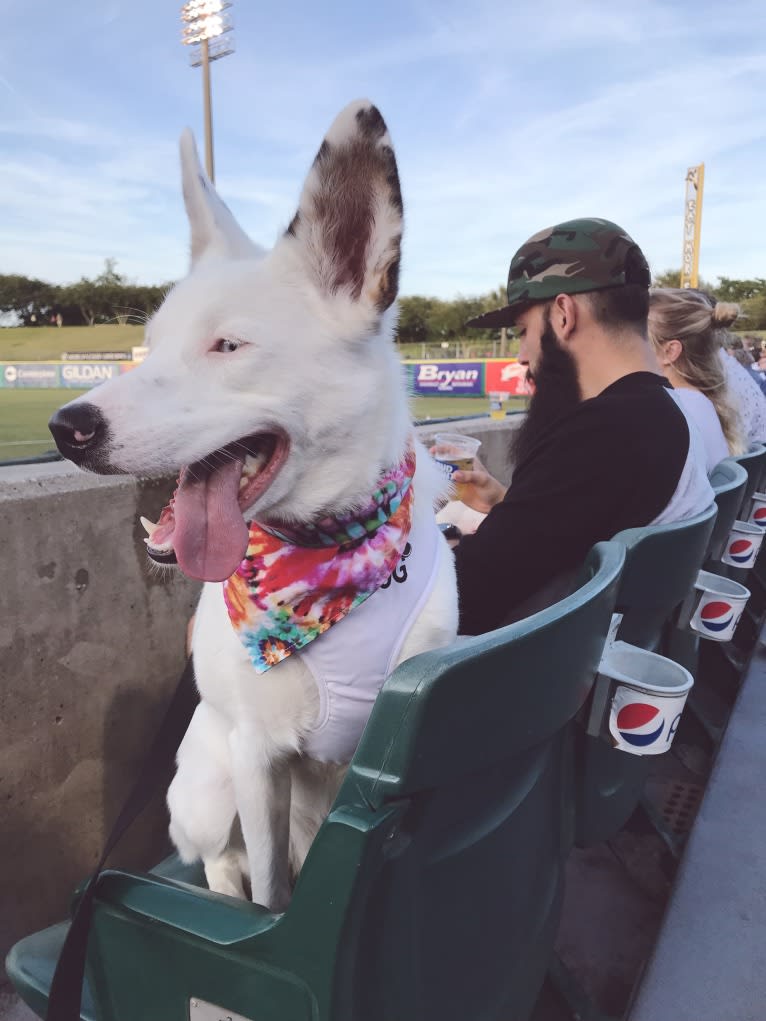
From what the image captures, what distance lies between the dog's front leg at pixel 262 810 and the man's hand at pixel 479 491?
139cm

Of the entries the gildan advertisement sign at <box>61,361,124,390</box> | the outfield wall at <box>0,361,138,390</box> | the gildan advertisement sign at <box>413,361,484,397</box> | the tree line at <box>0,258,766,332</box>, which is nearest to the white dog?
the gildan advertisement sign at <box>413,361,484,397</box>

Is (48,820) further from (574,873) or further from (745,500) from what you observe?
(745,500)

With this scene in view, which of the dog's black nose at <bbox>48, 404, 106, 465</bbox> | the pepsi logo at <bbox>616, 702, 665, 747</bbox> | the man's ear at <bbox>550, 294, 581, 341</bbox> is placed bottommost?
the pepsi logo at <bbox>616, 702, 665, 747</bbox>

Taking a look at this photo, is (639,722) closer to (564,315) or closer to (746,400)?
(564,315)

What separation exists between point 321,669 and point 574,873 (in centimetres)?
155

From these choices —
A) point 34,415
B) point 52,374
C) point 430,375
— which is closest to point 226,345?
point 34,415

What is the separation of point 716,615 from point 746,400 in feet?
9.27

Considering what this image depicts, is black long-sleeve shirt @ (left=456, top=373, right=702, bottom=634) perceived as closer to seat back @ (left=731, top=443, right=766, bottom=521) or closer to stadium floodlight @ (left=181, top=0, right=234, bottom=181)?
seat back @ (left=731, top=443, right=766, bottom=521)

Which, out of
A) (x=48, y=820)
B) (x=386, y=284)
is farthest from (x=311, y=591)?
(x=48, y=820)

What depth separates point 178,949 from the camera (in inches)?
36.8

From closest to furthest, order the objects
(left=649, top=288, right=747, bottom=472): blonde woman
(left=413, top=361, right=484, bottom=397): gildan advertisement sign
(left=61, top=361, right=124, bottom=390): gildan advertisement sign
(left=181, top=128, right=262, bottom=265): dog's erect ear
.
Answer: (left=181, top=128, right=262, bottom=265): dog's erect ear
(left=649, top=288, right=747, bottom=472): blonde woman
(left=413, top=361, right=484, bottom=397): gildan advertisement sign
(left=61, top=361, right=124, bottom=390): gildan advertisement sign

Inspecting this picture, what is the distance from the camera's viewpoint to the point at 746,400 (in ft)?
14.4

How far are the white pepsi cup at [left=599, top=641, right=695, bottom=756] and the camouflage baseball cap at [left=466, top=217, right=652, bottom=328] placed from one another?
55.1 inches

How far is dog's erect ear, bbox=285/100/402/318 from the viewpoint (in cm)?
135
